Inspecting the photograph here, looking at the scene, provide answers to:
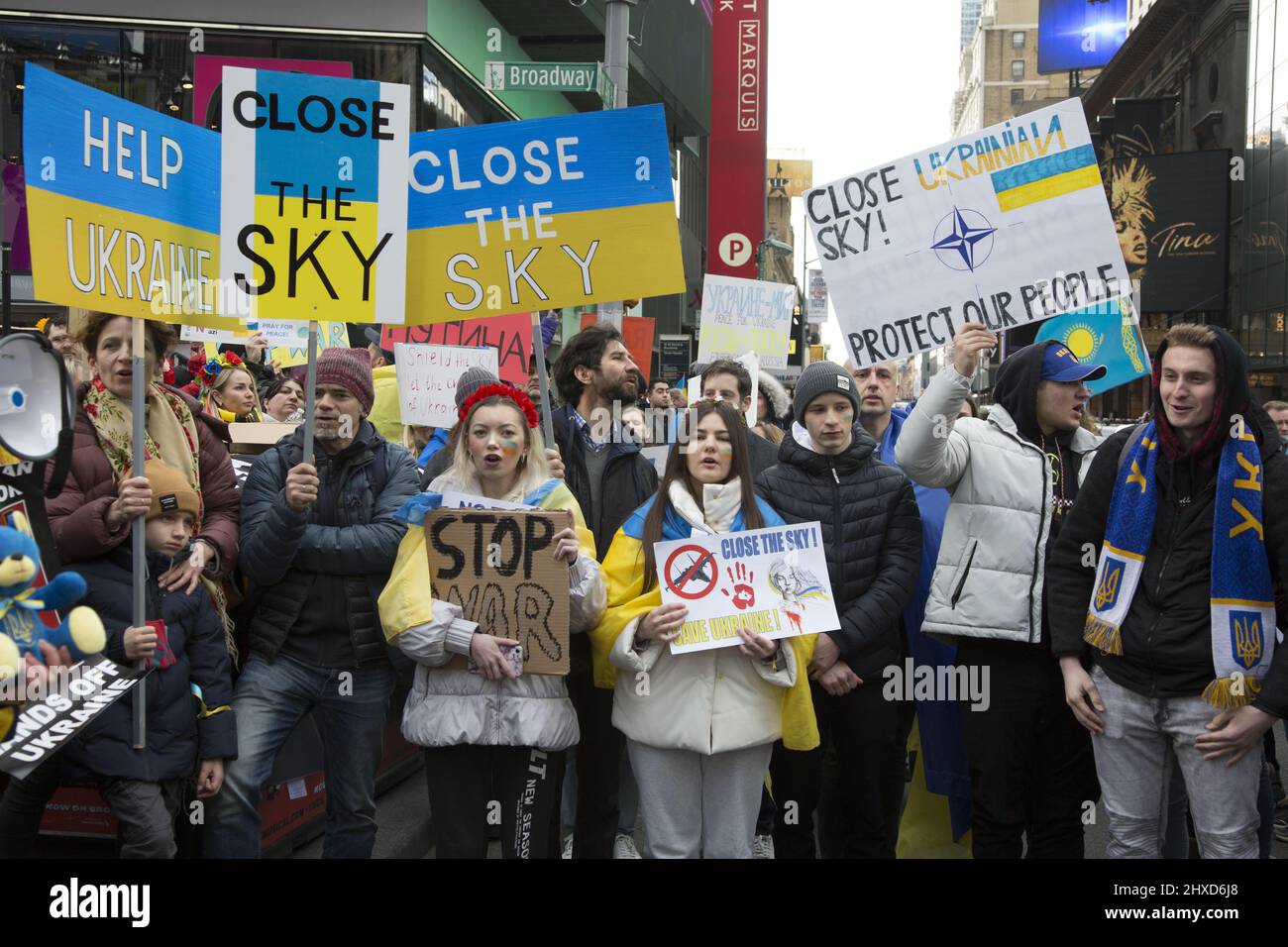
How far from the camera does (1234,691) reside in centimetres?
367

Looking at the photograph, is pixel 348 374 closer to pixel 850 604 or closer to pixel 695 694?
pixel 695 694

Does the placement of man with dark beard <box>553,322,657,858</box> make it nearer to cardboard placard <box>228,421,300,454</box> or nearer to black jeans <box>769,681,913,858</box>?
black jeans <box>769,681,913,858</box>

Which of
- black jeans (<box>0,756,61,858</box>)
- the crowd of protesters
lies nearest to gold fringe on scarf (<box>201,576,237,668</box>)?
the crowd of protesters

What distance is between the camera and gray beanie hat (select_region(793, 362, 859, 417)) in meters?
4.79

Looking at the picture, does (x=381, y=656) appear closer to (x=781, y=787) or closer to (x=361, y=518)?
(x=361, y=518)

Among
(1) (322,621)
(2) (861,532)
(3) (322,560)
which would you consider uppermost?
(2) (861,532)

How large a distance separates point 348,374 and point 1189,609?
3004 mm

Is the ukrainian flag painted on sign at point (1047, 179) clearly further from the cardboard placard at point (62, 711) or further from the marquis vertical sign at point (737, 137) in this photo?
the marquis vertical sign at point (737, 137)

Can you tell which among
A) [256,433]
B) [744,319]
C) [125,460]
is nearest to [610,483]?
[125,460]

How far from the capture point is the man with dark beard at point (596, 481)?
4.93 m

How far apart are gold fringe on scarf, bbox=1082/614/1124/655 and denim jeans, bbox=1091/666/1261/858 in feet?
0.40

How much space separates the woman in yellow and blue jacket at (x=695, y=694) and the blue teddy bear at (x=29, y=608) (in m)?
1.67

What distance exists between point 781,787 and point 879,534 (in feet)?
3.34

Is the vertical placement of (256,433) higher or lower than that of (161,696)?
higher
